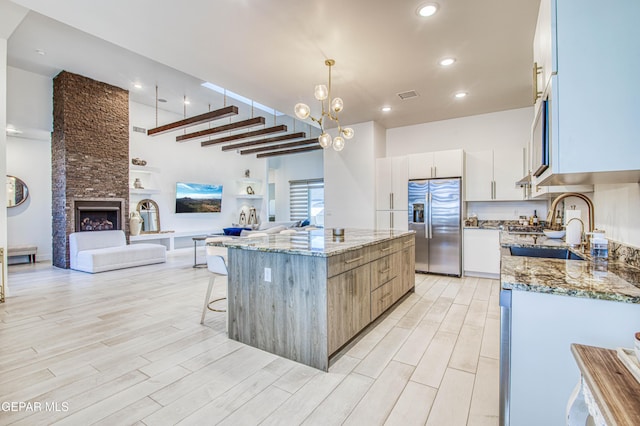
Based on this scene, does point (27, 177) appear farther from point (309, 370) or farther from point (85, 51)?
point (309, 370)

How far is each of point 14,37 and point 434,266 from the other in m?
7.55

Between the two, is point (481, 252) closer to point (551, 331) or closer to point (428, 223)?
point (428, 223)

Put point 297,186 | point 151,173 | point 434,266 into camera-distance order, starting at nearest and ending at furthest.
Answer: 1. point 434,266
2. point 151,173
3. point 297,186

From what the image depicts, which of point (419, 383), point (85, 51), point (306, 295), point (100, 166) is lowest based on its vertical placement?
point (419, 383)

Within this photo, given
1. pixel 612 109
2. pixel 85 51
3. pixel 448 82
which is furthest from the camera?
pixel 85 51

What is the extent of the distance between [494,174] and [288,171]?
26.5ft

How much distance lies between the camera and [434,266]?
5355 millimetres

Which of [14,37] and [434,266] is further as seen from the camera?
[434,266]

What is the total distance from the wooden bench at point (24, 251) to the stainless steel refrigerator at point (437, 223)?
7734 millimetres

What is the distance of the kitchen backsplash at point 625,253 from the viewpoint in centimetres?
163

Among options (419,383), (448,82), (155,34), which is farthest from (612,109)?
(155,34)

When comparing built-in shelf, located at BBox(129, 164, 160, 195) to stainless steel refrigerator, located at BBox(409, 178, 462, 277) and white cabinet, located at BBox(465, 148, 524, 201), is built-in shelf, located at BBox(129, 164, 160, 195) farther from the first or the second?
white cabinet, located at BBox(465, 148, 524, 201)

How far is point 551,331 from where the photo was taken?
4.18ft

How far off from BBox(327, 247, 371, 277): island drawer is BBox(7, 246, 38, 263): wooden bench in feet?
23.6
